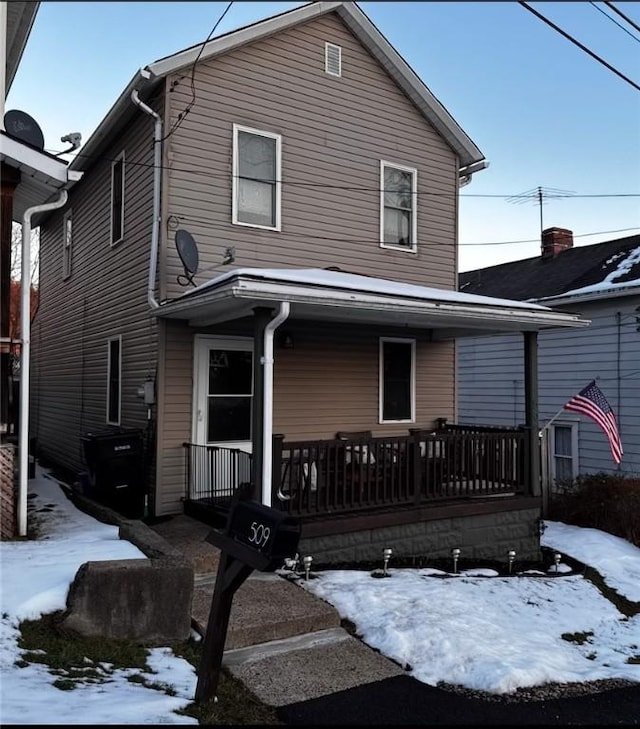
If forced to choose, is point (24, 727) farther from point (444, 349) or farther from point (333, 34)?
point (333, 34)

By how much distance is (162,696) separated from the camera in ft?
11.5

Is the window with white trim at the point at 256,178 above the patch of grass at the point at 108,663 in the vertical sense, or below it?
above

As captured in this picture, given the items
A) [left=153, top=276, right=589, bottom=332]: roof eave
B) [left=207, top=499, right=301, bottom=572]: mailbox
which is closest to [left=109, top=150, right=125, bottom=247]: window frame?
[left=153, top=276, right=589, bottom=332]: roof eave

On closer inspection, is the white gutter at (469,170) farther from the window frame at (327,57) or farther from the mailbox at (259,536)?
the mailbox at (259,536)

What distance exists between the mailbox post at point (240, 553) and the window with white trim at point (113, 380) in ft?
22.0

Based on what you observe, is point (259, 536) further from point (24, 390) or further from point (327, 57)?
point (327, 57)

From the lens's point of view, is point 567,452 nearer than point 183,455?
No

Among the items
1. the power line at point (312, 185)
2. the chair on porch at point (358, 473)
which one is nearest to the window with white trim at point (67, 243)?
the power line at point (312, 185)

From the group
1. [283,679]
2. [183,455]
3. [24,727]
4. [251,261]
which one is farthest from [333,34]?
[24,727]

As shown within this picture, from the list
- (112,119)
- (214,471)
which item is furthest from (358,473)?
(112,119)

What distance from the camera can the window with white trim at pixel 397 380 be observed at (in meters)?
10.1

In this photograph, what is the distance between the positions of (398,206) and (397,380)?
2.96 meters

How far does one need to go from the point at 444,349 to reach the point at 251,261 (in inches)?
157

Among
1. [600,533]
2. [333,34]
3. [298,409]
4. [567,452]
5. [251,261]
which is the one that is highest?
[333,34]
